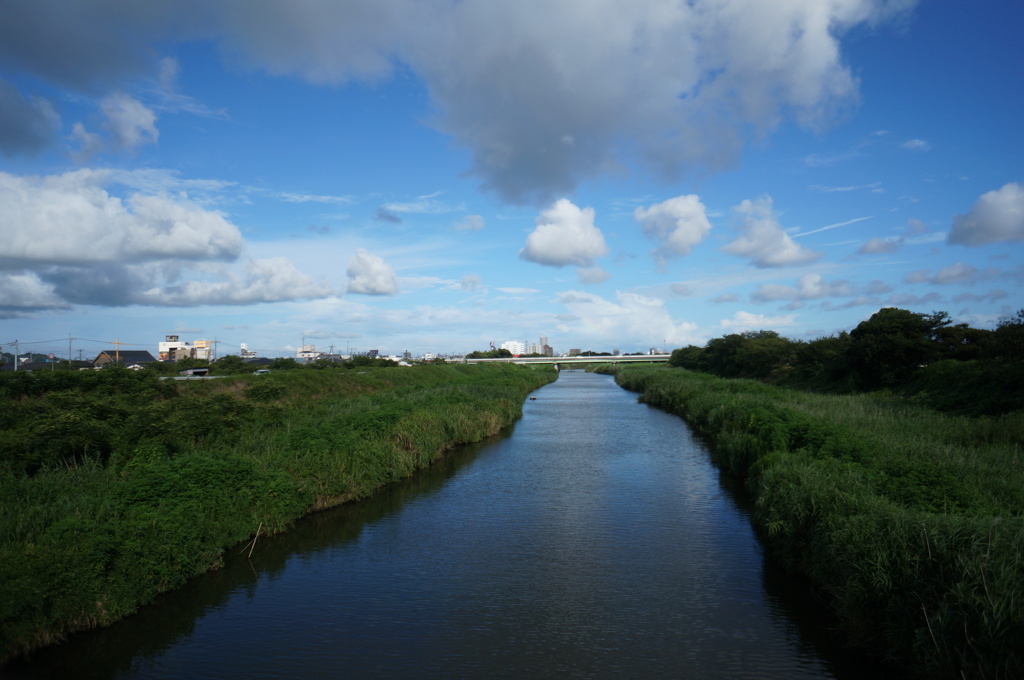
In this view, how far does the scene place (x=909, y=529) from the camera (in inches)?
357

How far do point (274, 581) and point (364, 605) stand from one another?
7.70ft

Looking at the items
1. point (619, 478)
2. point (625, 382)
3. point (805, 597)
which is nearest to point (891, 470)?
point (805, 597)

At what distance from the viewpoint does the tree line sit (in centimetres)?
2538

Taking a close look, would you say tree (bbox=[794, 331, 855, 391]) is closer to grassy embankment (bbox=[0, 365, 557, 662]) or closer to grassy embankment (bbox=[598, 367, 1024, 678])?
grassy embankment (bbox=[598, 367, 1024, 678])

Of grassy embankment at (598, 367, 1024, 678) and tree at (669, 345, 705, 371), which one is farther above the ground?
tree at (669, 345, 705, 371)

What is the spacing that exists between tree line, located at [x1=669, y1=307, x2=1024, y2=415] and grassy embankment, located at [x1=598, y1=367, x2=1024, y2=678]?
269 inches

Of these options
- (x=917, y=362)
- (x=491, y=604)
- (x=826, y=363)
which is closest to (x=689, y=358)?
(x=826, y=363)

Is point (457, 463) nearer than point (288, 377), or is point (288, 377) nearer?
point (457, 463)

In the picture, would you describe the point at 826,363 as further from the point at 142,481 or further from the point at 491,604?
the point at 142,481

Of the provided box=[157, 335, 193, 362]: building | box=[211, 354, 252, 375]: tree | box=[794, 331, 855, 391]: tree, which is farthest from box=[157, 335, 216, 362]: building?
box=[794, 331, 855, 391]: tree

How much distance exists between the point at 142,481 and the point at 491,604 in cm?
744

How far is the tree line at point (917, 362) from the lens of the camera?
25375 mm

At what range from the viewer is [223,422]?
64.0ft

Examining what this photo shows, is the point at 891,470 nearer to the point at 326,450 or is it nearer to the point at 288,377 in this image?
the point at 326,450
